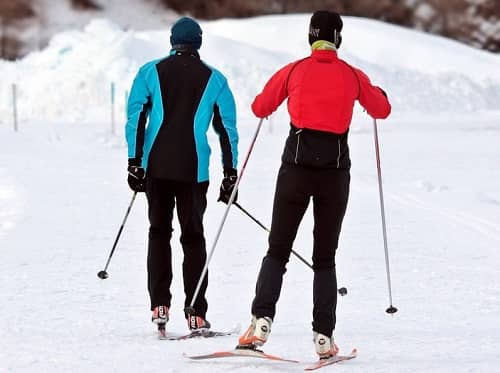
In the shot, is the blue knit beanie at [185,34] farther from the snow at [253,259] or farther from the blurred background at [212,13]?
the blurred background at [212,13]

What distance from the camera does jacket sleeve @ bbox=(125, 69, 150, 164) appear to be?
5.04 m

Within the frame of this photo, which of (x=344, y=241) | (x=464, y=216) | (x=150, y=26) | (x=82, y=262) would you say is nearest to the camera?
(x=82, y=262)

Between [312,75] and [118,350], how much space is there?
150 centimetres

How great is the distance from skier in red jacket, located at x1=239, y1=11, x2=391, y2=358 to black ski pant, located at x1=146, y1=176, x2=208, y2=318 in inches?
23.5

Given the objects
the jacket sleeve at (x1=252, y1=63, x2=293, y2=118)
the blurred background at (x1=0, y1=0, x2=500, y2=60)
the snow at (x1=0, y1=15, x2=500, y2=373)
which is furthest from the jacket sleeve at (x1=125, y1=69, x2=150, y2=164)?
the blurred background at (x1=0, y1=0, x2=500, y2=60)

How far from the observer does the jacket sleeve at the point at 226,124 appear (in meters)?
5.10

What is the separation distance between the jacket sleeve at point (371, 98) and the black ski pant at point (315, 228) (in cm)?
29

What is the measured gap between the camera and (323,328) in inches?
185

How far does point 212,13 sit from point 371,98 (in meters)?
38.6

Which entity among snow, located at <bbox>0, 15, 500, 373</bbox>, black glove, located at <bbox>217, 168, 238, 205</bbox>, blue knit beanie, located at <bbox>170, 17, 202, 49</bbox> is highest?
blue knit beanie, located at <bbox>170, 17, 202, 49</bbox>

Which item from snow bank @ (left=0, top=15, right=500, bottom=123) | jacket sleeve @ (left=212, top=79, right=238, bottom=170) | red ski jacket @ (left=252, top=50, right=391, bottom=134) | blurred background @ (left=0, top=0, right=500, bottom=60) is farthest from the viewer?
blurred background @ (left=0, top=0, right=500, bottom=60)

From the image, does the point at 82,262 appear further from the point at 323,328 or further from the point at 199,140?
the point at 323,328

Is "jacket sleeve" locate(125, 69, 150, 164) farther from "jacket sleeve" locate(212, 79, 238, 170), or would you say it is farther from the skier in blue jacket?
"jacket sleeve" locate(212, 79, 238, 170)

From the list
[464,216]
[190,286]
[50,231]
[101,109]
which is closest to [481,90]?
[101,109]
